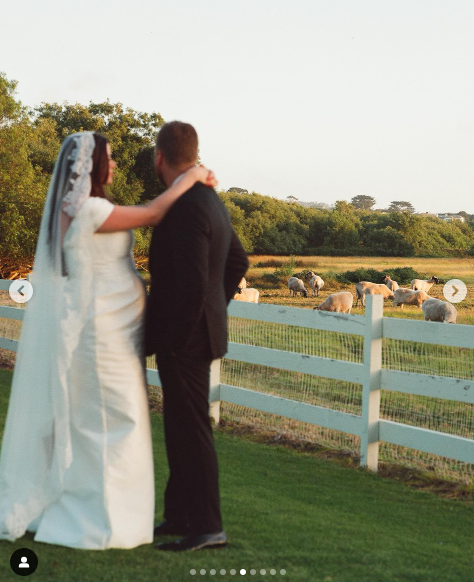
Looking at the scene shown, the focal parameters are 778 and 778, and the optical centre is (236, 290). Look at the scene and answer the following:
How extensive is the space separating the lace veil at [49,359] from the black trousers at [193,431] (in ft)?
1.51

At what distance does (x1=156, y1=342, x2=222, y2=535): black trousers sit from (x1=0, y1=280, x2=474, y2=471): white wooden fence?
231 cm

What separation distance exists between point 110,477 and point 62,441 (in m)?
0.27

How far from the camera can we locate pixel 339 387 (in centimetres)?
785

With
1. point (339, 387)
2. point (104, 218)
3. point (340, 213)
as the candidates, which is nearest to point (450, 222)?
point (340, 213)

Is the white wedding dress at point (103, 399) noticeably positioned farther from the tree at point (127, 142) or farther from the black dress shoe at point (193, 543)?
the tree at point (127, 142)

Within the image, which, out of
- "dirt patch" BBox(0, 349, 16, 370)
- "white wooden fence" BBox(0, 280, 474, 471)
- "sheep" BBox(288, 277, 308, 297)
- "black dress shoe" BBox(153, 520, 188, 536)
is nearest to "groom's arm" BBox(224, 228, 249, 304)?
"black dress shoe" BBox(153, 520, 188, 536)

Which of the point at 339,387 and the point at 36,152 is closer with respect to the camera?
the point at 339,387

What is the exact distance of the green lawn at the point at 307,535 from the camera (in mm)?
3168

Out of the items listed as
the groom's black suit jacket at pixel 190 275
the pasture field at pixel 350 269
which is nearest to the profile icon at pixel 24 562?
the groom's black suit jacket at pixel 190 275

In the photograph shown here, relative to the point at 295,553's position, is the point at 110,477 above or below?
above

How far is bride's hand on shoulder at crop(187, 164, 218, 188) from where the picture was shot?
3.39 m

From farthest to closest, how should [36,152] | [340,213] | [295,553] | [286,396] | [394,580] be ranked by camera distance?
[340,213]
[36,152]
[286,396]
[295,553]
[394,580]

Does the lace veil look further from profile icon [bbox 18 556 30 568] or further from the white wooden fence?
the white wooden fence

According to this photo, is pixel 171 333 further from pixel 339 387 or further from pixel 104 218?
pixel 339 387
